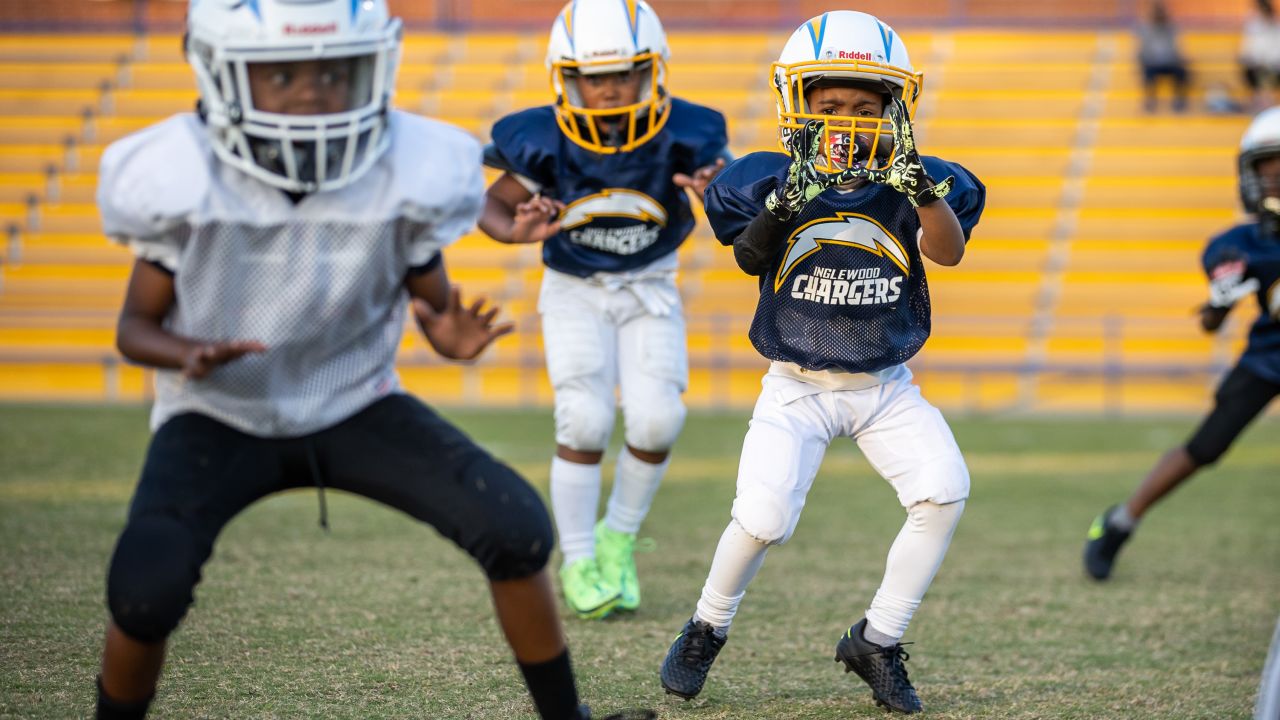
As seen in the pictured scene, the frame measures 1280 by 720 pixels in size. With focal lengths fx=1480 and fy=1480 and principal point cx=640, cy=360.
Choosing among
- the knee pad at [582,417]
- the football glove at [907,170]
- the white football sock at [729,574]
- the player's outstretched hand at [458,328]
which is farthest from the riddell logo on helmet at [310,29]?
the knee pad at [582,417]

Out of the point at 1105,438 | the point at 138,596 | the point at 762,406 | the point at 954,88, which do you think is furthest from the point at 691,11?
the point at 138,596

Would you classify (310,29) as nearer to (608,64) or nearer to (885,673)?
(608,64)

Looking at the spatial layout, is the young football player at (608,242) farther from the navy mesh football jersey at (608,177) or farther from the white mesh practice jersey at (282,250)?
the white mesh practice jersey at (282,250)

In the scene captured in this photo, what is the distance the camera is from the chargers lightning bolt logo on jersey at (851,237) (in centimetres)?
336

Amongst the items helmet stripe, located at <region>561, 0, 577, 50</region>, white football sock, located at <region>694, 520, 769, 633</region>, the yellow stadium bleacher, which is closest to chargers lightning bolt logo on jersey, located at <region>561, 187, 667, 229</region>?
helmet stripe, located at <region>561, 0, 577, 50</region>

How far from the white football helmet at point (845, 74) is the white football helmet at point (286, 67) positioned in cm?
98

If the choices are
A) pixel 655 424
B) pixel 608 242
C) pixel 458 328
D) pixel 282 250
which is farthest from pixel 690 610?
pixel 282 250

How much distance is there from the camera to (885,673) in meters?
3.27

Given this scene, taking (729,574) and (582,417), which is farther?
(582,417)

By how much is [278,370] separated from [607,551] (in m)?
1.98

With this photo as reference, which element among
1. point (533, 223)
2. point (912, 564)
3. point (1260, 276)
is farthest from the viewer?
point (1260, 276)

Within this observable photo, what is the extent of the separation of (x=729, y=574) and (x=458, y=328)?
96cm

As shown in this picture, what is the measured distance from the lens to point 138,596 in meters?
2.45

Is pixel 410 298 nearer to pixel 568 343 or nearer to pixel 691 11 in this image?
pixel 568 343
